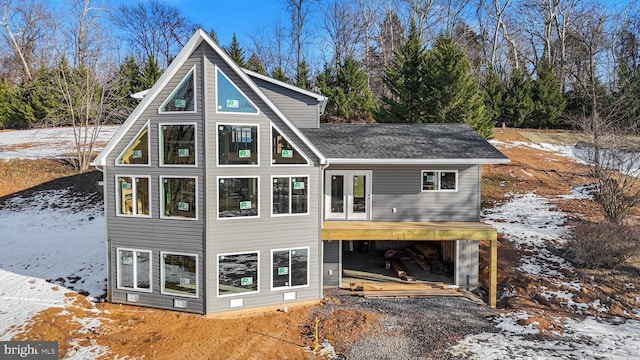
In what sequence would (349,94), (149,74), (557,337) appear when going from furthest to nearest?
(149,74)
(349,94)
(557,337)

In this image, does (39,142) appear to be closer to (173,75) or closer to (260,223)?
(173,75)

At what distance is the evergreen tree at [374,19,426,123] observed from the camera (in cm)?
2443

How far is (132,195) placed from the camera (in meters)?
11.2

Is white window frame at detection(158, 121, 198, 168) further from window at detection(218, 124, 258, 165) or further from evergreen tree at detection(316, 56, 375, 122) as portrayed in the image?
evergreen tree at detection(316, 56, 375, 122)

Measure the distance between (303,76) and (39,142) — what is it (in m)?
22.2

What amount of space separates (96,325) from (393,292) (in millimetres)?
8883

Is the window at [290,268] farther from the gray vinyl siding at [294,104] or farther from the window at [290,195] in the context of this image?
the gray vinyl siding at [294,104]

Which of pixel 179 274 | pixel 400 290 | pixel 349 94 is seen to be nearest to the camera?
pixel 179 274

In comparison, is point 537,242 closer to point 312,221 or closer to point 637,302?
point 637,302

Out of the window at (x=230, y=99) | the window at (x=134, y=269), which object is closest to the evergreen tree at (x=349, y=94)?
the window at (x=230, y=99)

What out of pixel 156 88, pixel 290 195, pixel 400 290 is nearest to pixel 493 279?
pixel 400 290

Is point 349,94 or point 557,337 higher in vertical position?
point 349,94

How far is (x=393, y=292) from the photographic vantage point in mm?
12195

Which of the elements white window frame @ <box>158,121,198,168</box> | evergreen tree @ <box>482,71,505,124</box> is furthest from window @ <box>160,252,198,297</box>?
evergreen tree @ <box>482,71,505,124</box>
